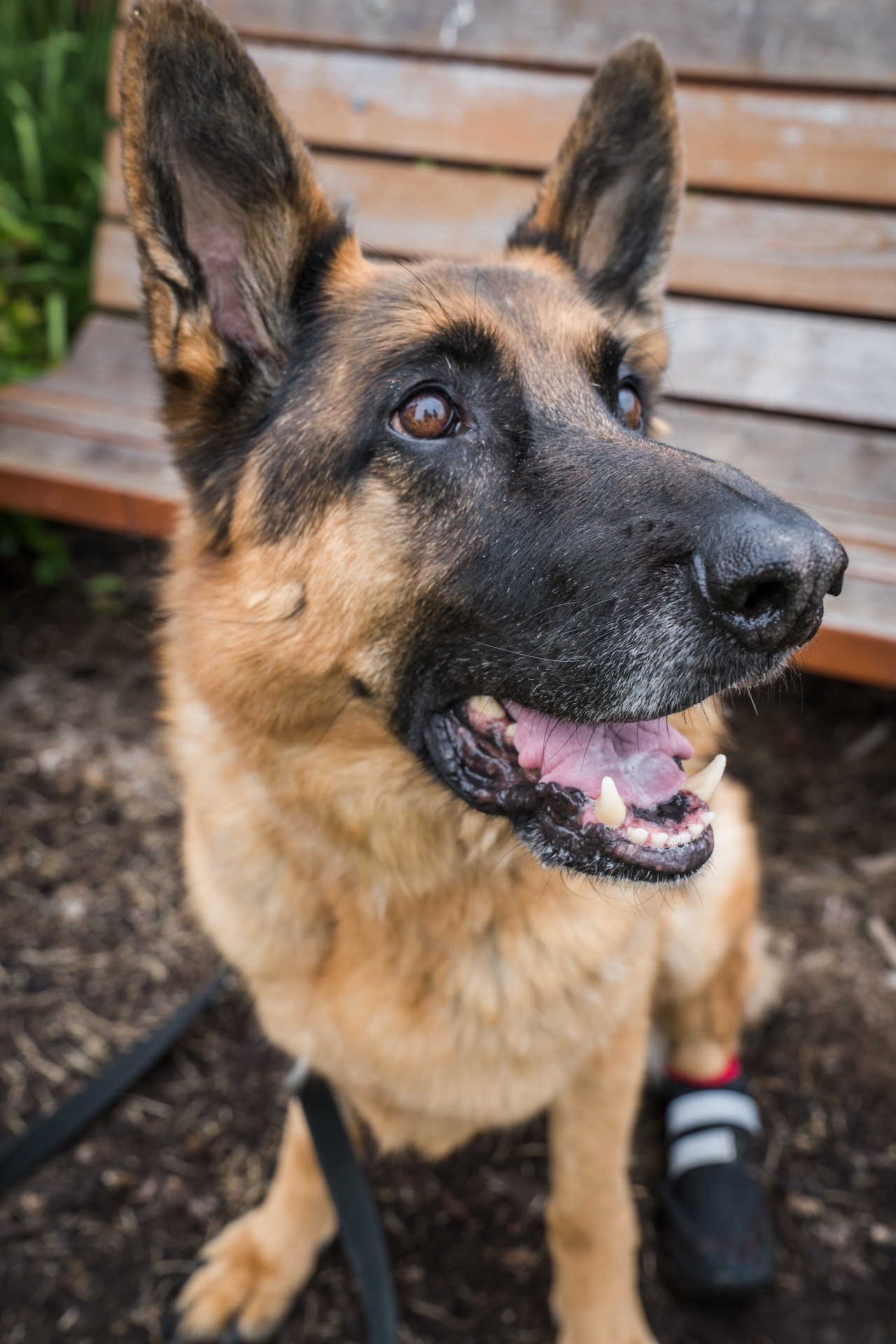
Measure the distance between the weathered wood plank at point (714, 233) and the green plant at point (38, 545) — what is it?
90.5 inches

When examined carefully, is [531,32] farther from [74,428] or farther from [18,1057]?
[18,1057]

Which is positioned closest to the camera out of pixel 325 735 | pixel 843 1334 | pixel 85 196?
pixel 325 735

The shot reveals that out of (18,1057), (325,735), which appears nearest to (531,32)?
(325,735)

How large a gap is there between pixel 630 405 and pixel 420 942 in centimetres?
140

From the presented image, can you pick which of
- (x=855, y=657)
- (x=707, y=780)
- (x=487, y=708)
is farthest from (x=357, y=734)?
(x=855, y=657)

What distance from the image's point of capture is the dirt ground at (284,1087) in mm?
2461

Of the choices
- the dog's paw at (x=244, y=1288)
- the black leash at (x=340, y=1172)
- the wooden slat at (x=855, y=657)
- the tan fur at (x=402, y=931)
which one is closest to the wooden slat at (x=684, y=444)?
the wooden slat at (x=855, y=657)

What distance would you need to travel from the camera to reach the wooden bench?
3.51 metres

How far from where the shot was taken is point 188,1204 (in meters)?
2.68

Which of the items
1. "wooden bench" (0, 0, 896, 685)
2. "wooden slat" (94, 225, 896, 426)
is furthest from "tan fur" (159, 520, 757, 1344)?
"wooden slat" (94, 225, 896, 426)

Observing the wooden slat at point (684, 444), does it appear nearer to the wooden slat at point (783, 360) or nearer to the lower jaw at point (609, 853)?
the wooden slat at point (783, 360)

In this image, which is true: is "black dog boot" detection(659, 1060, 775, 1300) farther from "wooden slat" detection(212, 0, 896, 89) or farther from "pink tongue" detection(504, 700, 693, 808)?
"wooden slat" detection(212, 0, 896, 89)

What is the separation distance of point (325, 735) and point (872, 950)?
2490 mm

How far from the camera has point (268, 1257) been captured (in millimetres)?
2453
